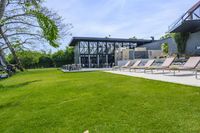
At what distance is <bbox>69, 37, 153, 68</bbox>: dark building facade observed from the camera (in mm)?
31766

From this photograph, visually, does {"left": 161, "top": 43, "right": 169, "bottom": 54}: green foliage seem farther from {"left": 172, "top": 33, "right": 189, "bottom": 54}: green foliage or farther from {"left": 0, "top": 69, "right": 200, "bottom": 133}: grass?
{"left": 0, "top": 69, "right": 200, "bottom": 133}: grass

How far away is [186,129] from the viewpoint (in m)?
2.96

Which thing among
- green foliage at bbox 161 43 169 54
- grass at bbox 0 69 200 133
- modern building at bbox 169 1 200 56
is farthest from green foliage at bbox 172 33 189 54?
grass at bbox 0 69 200 133

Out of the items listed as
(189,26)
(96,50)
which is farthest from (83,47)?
(189,26)

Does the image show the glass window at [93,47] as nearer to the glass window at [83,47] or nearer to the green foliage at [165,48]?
the glass window at [83,47]

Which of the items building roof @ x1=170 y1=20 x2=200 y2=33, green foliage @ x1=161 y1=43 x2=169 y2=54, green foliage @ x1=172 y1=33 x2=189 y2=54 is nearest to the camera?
building roof @ x1=170 y1=20 x2=200 y2=33

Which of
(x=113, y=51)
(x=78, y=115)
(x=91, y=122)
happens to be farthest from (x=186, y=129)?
(x=113, y=51)

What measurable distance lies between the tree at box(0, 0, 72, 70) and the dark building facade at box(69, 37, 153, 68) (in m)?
10.1

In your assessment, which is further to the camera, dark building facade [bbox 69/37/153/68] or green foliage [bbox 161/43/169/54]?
dark building facade [bbox 69/37/153/68]

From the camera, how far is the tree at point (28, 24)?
1102 centimetres

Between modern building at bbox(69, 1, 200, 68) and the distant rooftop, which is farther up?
the distant rooftop

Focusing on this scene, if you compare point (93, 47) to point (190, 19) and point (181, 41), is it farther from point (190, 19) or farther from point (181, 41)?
point (190, 19)

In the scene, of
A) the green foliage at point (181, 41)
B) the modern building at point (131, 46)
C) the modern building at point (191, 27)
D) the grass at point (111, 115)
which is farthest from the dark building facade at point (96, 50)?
the grass at point (111, 115)

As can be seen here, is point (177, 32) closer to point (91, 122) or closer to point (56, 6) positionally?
point (56, 6)
